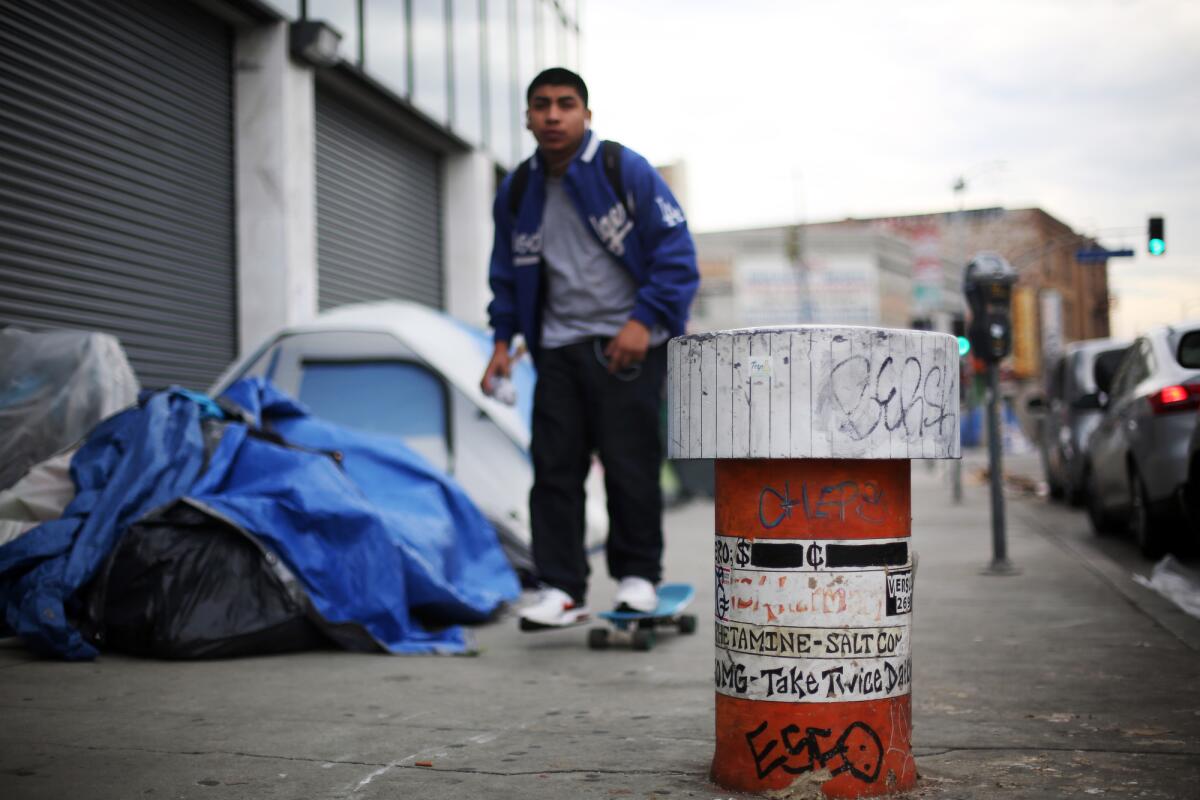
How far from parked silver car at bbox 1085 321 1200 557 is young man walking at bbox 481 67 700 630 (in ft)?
9.97

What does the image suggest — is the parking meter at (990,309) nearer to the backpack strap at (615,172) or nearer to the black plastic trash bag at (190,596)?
the backpack strap at (615,172)

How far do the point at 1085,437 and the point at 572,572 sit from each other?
8.91 meters

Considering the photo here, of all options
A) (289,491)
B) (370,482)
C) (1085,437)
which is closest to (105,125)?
(370,482)

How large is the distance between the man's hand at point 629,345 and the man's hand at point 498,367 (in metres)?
0.55

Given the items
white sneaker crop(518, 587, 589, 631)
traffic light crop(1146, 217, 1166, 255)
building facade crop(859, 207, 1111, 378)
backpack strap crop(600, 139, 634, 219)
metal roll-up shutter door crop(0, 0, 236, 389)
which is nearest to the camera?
white sneaker crop(518, 587, 589, 631)

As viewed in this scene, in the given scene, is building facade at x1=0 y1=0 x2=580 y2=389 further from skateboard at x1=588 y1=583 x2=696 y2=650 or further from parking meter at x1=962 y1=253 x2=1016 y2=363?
parking meter at x1=962 y1=253 x2=1016 y2=363

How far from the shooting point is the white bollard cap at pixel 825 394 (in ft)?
8.71

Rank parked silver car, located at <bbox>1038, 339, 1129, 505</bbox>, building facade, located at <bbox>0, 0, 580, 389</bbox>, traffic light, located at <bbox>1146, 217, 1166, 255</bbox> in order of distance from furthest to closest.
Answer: traffic light, located at <bbox>1146, 217, 1166, 255</bbox> → parked silver car, located at <bbox>1038, 339, 1129, 505</bbox> → building facade, located at <bbox>0, 0, 580, 389</bbox>

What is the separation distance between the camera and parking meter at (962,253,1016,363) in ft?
26.4

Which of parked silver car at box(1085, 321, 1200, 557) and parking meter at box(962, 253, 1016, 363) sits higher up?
parking meter at box(962, 253, 1016, 363)

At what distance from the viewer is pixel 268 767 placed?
303 cm

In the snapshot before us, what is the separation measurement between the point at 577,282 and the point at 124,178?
487cm

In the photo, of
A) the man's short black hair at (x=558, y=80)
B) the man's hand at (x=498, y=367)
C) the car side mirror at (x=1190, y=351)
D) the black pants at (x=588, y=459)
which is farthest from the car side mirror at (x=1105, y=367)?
the man's short black hair at (x=558, y=80)

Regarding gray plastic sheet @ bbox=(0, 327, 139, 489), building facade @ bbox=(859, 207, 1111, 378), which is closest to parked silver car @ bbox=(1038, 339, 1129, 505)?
gray plastic sheet @ bbox=(0, 327, 139, 489)
